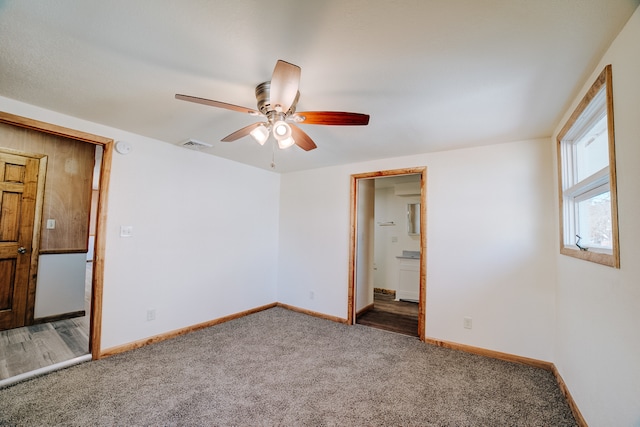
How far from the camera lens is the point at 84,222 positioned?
390cm

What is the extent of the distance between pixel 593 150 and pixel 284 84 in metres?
2.19

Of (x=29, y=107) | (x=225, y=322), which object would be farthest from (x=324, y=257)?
A: (x=29, y=107)

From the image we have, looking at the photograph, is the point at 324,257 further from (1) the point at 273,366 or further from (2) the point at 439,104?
(2) the point at 439,104

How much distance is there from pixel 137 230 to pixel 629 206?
373 cm

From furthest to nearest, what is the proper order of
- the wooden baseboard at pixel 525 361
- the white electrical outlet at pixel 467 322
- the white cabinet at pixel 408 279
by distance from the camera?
the white cabinet at pixel 408 279, the white electrical outlet at pixel 467 322, the wooden baseboard at pixel 525 361

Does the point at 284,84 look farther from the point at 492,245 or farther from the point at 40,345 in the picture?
the point at 40,345

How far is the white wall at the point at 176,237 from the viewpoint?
2.68 m

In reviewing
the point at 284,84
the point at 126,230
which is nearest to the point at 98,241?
the point at 126,230

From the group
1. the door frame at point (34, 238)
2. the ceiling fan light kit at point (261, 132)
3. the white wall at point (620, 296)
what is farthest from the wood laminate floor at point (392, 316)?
the door frame at point (34, 238)

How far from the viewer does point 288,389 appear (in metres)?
2.13

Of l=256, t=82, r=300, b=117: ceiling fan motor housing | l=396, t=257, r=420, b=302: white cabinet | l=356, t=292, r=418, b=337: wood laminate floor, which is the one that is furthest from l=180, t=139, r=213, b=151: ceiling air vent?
l=396, t=257, r=420, b=302: white cabinet

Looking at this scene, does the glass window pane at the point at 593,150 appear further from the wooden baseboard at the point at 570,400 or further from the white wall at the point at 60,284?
the white wall at the point at 60,284

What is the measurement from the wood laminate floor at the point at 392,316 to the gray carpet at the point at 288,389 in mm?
598

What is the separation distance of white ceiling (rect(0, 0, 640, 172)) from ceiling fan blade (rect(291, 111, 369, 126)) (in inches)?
9.3
